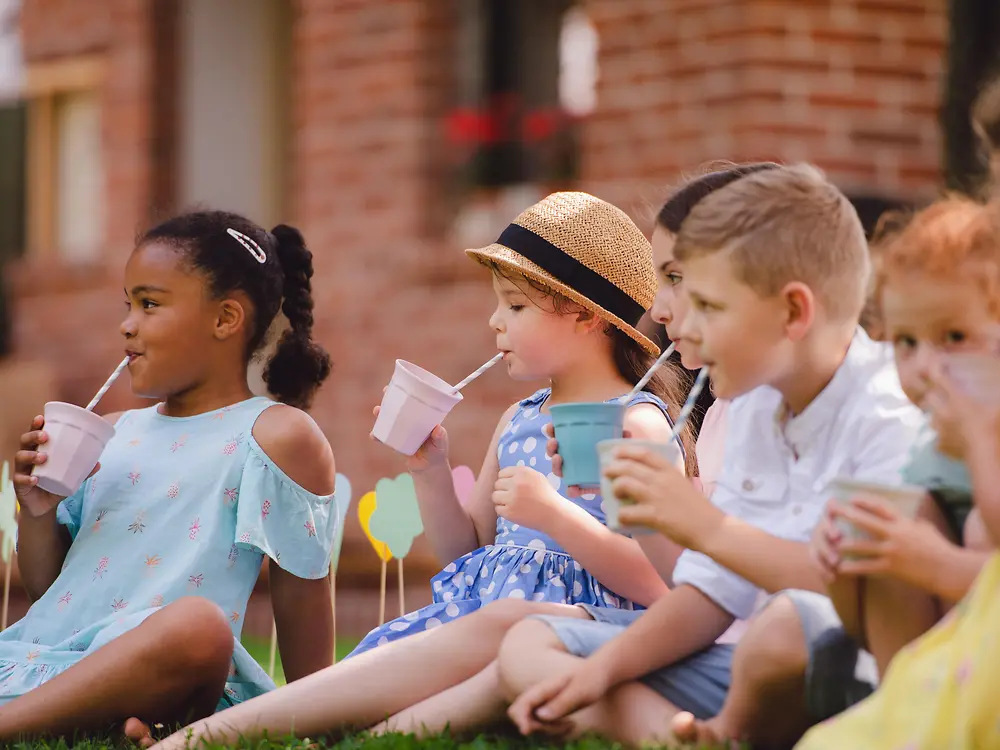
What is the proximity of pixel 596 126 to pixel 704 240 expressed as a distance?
15.1 ft

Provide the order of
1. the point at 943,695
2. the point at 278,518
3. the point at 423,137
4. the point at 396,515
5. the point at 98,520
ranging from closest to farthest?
the point at 943,695, the point at 278,518, the point at 98,520, the point at 396,515, the point at 423,137

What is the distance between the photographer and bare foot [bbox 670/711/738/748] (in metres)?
2.33

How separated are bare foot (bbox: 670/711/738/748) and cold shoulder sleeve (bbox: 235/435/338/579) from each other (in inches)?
44.4

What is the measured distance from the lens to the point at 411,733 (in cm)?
259

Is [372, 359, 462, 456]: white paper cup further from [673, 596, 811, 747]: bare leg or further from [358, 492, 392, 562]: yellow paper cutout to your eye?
[673, 596, 811, 747]: bare leg

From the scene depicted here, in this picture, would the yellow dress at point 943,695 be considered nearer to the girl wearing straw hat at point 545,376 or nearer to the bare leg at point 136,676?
the girl wearing straw hat at point 545,376

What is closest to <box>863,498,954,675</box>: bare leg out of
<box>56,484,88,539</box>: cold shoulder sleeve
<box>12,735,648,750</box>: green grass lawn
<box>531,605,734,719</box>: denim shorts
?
<box>531,605,734,719</box>: denim shorts

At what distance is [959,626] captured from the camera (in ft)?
6.54

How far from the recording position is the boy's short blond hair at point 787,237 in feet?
7.74

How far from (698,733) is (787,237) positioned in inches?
30.7

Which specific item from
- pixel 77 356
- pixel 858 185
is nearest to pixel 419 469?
pixel 858 185

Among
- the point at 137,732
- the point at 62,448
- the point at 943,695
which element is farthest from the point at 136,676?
the point at 943,695

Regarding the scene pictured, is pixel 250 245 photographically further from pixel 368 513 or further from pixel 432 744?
pixel 432 744

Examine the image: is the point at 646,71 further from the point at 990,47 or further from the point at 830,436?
the point at 830,436
